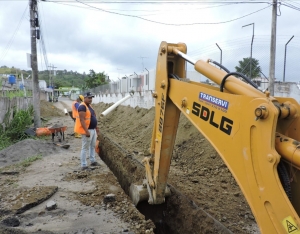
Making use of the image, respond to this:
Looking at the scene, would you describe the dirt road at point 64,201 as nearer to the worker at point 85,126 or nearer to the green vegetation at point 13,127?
the worker at point 85,126

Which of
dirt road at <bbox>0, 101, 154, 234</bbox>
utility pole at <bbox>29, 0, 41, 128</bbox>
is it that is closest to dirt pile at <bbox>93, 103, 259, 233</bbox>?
dirt road at <bbox>0, 101, 154, 234</bbox>

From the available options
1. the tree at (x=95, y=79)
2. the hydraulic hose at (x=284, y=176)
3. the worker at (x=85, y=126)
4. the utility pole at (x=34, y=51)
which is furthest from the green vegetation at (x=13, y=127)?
the tree at (x=95, y=79)

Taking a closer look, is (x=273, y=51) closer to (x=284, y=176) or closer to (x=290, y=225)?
(x=284, y=176)

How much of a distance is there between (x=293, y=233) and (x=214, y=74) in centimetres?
143

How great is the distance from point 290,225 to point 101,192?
4.07 meters

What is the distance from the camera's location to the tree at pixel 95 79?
190ft

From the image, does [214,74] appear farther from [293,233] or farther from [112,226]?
[112,226]

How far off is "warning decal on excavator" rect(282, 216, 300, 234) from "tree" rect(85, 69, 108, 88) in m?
56.7

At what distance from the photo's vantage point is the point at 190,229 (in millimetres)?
4488

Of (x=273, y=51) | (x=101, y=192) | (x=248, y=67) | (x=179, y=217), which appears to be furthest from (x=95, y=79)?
(x=179, y=217)

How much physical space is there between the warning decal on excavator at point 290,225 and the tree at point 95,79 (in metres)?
56.7

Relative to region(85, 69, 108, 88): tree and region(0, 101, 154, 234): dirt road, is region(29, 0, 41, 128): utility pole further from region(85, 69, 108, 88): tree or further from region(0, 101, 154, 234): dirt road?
region(85, 69, 108, 88): tree

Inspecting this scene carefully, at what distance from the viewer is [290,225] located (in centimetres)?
184

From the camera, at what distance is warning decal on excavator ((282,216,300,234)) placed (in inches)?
71.3
